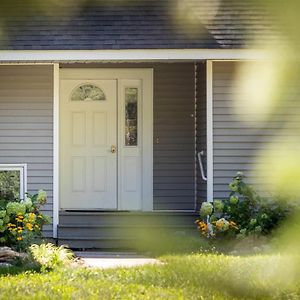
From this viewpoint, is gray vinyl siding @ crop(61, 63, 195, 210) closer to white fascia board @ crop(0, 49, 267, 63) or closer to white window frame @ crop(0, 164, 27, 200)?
white fascia board @ crop(0, 49, 267, 63)

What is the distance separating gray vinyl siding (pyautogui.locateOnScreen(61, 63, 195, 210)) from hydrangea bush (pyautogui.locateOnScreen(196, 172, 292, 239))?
1.55 m

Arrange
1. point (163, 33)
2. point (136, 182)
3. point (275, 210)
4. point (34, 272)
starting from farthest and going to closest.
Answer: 1. point (136, 182)
2. point (163, 33)
3. point (275, 210)
4. point (34, 272)

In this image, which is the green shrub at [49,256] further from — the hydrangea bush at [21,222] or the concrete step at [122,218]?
the concrete step at [122,218]

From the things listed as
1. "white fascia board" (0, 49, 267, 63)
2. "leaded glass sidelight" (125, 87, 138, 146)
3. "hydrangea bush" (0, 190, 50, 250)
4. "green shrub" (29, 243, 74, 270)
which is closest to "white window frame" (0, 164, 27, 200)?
"hydrangea bush" (0, 190, 50, 250)

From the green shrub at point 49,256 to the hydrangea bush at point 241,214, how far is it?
2.38 m

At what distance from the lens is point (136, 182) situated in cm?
1333

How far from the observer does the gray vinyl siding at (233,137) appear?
12.0 meters

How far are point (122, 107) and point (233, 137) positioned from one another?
7.69ft

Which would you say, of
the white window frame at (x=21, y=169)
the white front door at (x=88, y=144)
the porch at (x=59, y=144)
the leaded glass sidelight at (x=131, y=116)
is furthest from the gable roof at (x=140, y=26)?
the white window frame at (x=21, y=169)

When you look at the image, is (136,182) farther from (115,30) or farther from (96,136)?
(115,30)

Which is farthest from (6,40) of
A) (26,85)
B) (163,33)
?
(163,33)

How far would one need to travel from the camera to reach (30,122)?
12.1m

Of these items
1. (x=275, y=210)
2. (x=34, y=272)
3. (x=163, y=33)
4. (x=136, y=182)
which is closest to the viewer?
(x=34, y=272)

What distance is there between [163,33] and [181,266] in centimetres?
455
